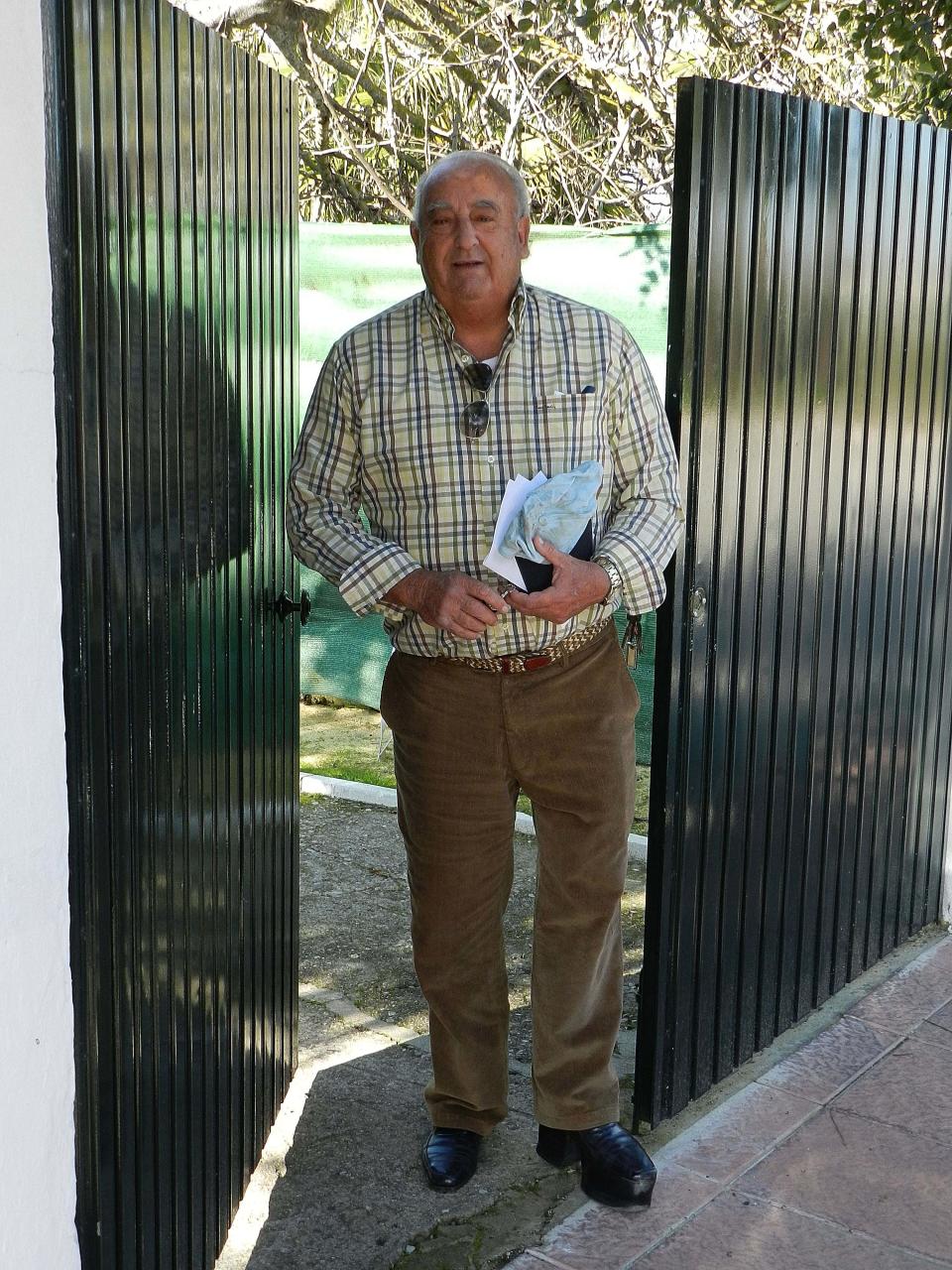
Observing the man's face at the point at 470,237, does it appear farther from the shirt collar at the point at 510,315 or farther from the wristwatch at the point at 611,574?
the wristwatch at the point at 611,574

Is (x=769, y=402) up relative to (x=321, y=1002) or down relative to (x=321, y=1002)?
up

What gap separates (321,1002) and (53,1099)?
242 centimetres

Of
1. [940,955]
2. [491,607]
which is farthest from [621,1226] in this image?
[940,955]

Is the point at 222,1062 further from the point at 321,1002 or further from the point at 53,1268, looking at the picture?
the point at 321,1002

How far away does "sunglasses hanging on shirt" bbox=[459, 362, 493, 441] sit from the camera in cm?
303

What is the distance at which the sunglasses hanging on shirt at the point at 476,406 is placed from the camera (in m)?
3.03

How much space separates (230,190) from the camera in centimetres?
278

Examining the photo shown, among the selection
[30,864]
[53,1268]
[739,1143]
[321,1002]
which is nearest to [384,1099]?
[321,1002]

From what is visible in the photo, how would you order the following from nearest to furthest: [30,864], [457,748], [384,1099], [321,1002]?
[30,864], [457,748], [384,1099], [321,1002]

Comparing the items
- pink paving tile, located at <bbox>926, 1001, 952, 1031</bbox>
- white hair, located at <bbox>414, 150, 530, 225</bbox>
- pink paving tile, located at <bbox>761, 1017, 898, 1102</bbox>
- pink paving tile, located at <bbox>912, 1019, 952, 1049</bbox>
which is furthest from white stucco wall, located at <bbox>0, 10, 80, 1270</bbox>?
pink paving tile, located at <bbox>926, 1001, 952, 1031</bbox>

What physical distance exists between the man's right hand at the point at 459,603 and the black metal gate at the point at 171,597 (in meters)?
0.40

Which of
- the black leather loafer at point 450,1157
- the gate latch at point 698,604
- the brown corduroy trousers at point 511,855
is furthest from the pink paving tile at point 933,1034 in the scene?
the gate latch at point 698,604

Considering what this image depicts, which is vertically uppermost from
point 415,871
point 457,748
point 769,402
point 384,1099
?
point 769,402

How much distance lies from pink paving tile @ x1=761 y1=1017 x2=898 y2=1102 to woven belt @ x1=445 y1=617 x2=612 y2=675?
1467 millimetres
